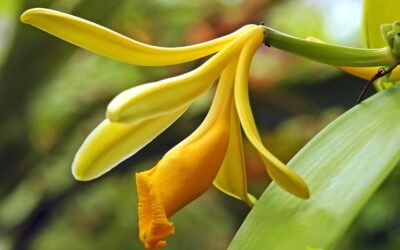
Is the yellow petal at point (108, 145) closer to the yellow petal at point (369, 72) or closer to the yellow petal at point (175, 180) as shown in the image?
the yellow petal at point (175, 180)

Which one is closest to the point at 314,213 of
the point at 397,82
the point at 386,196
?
the point at 397,82

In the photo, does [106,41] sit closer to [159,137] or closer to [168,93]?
[168,93]

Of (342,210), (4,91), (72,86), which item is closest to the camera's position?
(342,210)

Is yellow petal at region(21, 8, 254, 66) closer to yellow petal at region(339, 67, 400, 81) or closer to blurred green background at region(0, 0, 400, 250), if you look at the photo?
yellow petal at region(339, 67, 400, 81)

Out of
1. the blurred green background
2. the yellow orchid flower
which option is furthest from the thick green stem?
the blurred green background

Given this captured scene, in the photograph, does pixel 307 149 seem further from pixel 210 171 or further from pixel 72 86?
pixel 72 86
